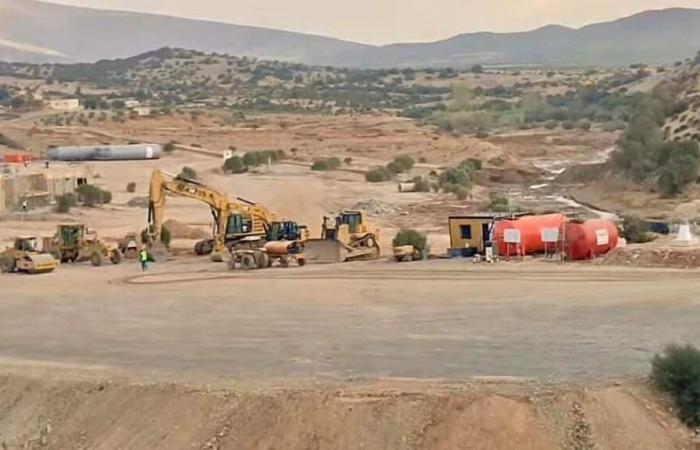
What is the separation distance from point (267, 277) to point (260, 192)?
3250cm

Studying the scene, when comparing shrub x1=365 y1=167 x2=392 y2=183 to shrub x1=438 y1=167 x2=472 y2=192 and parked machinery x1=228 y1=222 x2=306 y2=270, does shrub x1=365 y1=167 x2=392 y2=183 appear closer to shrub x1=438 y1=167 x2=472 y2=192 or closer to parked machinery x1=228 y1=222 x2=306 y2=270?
shrub x1=438 y1=167 x2=472 y2=192

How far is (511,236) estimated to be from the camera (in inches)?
→ 1837

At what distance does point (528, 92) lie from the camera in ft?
632

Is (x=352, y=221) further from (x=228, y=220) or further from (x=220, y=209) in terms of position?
(x=220, y=209)

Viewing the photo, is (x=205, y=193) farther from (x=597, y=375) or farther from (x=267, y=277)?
(x=597, y=375)

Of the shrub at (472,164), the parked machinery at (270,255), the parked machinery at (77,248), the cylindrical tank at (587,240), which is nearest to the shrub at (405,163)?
the shrub at (472,164)

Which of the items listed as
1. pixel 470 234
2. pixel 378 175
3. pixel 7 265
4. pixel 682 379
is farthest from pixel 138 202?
pixel 682 379

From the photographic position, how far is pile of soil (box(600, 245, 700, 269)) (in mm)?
42719

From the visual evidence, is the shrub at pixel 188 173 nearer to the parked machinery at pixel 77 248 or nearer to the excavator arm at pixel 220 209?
the excavator arm at pixel 220 209

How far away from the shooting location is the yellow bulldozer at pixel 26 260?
48.4 m

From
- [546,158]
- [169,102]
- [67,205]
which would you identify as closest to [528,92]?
[169,102]

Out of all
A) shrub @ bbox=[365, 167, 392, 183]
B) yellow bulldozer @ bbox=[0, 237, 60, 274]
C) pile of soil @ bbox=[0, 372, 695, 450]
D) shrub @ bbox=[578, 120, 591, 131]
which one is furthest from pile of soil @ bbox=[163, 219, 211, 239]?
shrub @ bbox=[578, 120, 591, 131]

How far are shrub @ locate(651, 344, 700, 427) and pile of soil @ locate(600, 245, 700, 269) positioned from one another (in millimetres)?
18050

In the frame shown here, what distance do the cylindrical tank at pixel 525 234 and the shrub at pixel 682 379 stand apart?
21560 mm
